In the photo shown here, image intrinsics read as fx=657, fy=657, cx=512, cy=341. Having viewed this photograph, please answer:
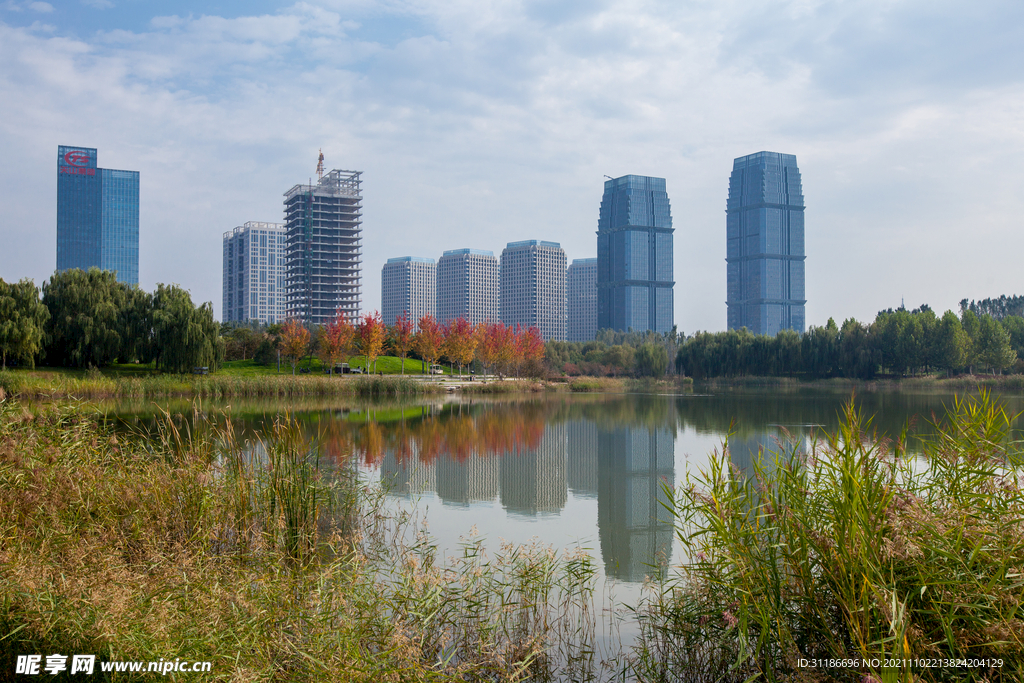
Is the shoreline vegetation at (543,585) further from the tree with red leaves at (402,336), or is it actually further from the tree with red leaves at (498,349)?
the tree with red leaves at (402,336)

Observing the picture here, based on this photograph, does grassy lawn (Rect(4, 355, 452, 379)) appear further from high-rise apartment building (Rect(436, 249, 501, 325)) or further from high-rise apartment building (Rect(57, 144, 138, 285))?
high-rise apartment building (Rect(57, 144, 138, 285))

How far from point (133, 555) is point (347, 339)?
120 feet

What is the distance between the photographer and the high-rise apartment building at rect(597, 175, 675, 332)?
460 ft

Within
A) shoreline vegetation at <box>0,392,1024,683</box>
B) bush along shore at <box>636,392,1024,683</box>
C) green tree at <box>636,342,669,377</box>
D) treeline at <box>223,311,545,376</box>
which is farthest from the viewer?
green tree at <box>636,342,669,377</box>

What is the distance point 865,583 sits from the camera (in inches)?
108

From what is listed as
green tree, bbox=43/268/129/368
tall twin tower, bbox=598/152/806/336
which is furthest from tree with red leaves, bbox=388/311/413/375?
tall twin tower, bbox=598/152/806/336

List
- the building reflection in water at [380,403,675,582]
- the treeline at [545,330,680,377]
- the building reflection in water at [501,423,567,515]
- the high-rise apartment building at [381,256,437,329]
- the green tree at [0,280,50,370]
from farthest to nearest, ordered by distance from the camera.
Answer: the high-rise apartment building at [381,256,437,329] < the treeline at [545,330,680,377] < the green tree at [0,280,50,370] < the building reflection in water at [501,423,567,515] < the building reflection in water at [380,403,675,582]

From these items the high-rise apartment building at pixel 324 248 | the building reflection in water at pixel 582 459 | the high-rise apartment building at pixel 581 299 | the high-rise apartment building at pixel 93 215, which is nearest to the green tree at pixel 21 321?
the building reflection in water at pixel 582 459

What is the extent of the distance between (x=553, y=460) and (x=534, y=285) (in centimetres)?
13199

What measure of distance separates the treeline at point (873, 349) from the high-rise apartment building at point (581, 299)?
95.4 meters

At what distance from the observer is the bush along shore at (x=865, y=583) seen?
2.74 m

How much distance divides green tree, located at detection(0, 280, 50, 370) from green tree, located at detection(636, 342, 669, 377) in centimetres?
4060

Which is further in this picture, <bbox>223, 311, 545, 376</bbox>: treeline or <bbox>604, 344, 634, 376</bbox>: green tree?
<bbox>604, 344, 634, 376</bbox>: green tree

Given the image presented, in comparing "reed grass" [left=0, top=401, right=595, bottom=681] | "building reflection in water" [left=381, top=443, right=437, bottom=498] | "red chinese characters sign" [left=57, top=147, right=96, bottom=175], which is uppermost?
"red chinese characters sign" [left=57, top=147, right=96, bottom=175]
